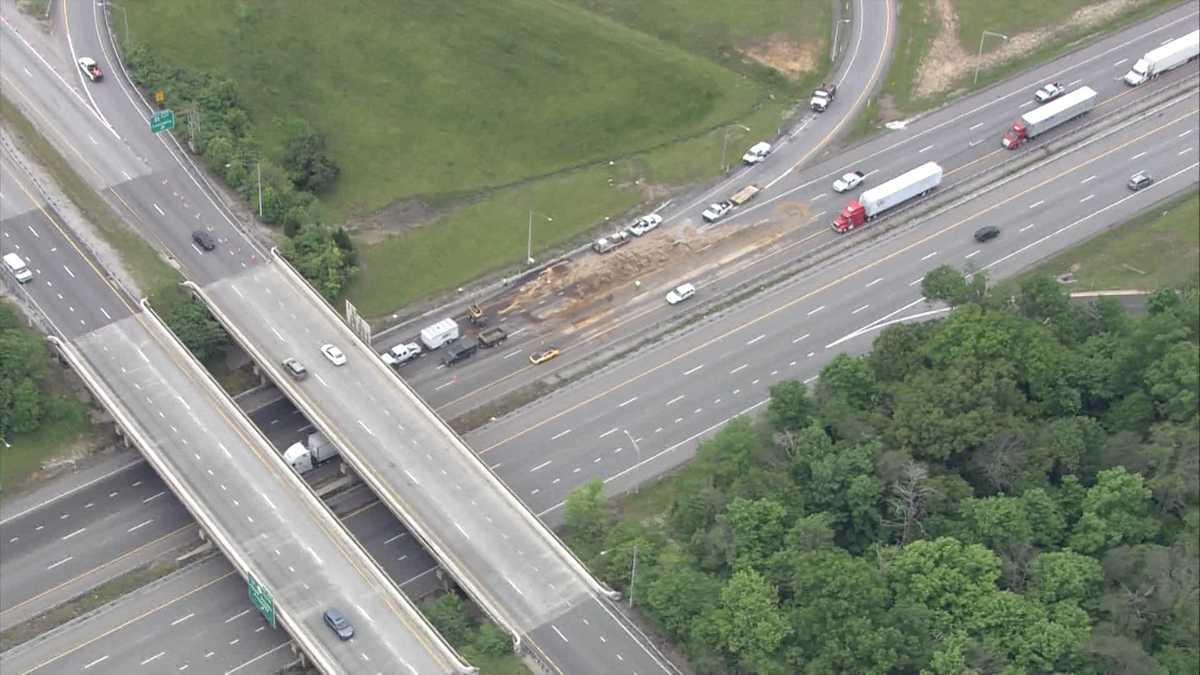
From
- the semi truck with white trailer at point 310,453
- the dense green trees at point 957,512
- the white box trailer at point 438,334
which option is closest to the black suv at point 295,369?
the semi truck with white trailer at point 310,453

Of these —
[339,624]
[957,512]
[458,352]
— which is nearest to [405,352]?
[458,352]

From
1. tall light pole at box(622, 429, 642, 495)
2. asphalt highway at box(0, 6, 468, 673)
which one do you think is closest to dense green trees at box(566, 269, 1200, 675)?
tall light pole at box(622, 429, 642, 495)

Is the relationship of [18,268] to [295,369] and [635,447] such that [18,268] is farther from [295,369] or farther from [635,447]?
[635,447]

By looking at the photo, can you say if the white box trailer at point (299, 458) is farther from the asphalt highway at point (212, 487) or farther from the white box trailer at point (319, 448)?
the asphalt highway at point (212, 487)

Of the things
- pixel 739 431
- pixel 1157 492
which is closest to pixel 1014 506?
Result: pixel 1157 492

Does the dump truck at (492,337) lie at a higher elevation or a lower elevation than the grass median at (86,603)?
higher

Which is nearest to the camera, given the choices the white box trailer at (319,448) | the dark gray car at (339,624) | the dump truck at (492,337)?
the dark gray car at (339,624)
